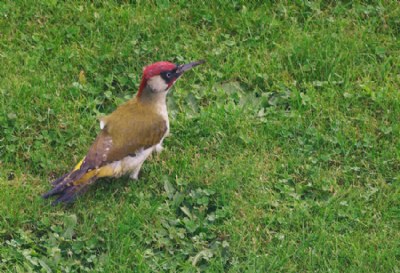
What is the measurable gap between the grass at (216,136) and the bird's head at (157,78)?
1.43 ft

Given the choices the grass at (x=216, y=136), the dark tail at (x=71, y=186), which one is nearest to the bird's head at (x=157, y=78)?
the grass at (x=216, y=136)

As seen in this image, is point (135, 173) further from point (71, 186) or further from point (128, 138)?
point (71, 186)

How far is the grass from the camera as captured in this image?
6.16 meters

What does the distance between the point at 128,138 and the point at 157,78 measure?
478mm

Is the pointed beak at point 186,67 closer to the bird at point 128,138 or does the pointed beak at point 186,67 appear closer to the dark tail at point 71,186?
the bird at point 128,138

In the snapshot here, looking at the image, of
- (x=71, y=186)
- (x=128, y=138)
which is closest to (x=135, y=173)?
(x=128, y=138)

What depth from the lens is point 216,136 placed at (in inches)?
270

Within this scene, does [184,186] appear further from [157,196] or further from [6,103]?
[6,103]

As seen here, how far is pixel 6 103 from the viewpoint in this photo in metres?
6.99

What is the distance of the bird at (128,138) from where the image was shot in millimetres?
6336

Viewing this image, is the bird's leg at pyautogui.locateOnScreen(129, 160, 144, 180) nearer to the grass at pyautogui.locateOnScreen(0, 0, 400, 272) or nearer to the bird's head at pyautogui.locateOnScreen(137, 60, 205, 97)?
the grass at pyautogui.locateOnScreen(0, 0, 400, 272)

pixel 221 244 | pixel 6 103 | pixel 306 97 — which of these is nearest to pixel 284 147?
pixel 306 97

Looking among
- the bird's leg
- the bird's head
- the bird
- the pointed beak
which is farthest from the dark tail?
the pointed beak

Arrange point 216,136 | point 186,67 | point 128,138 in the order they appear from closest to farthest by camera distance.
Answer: point 128,138 < point 186,67 < point 216,136
